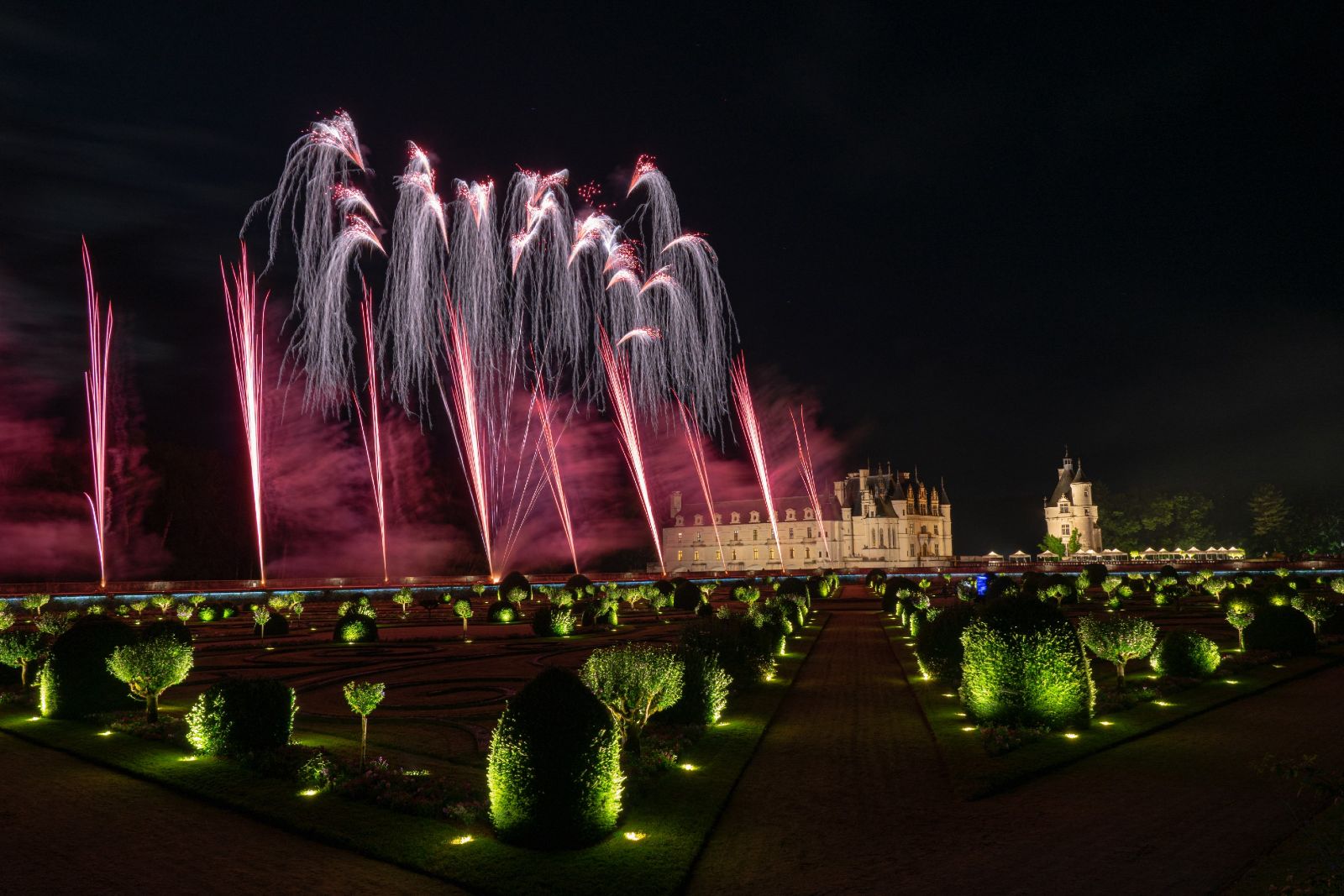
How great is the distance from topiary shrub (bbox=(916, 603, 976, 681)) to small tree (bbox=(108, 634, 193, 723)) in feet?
43.8

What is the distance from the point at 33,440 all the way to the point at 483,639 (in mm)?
41129

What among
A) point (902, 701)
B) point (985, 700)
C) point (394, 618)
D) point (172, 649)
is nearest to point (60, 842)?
point (172, 649)

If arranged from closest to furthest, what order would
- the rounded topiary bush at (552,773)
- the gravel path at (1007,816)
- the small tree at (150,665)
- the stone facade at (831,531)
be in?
the gravel path at (1007,816) < the rounded topiary bush at (552,773) < the small tree at (150,665) < the stone facade at (831,531)

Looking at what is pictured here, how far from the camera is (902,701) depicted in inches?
627

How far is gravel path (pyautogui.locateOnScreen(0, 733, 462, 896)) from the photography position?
738 centimetres

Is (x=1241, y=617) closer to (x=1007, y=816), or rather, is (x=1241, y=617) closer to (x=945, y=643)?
(x=945, y=643)

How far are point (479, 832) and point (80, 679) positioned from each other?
31.5 feet

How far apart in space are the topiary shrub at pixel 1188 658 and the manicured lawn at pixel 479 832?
32.0 ft

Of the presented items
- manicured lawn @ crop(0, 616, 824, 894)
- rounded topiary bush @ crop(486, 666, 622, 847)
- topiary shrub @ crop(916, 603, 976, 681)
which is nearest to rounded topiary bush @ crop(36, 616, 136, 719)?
manicured lawn @ crop(0, 616, 824, 894)

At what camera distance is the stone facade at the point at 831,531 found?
105 meters

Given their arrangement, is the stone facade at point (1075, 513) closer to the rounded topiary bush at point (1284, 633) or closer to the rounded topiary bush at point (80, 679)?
the rounded topiary bush at point (1284, 633)

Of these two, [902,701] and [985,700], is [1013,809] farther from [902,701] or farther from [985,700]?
[902,701]

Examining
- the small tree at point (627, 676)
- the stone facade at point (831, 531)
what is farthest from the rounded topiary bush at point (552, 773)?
the stone facade at point (831, 531)

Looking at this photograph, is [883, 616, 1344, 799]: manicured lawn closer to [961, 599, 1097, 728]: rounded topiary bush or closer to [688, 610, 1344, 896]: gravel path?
[688, 610, 1344, 896]: gravel path
